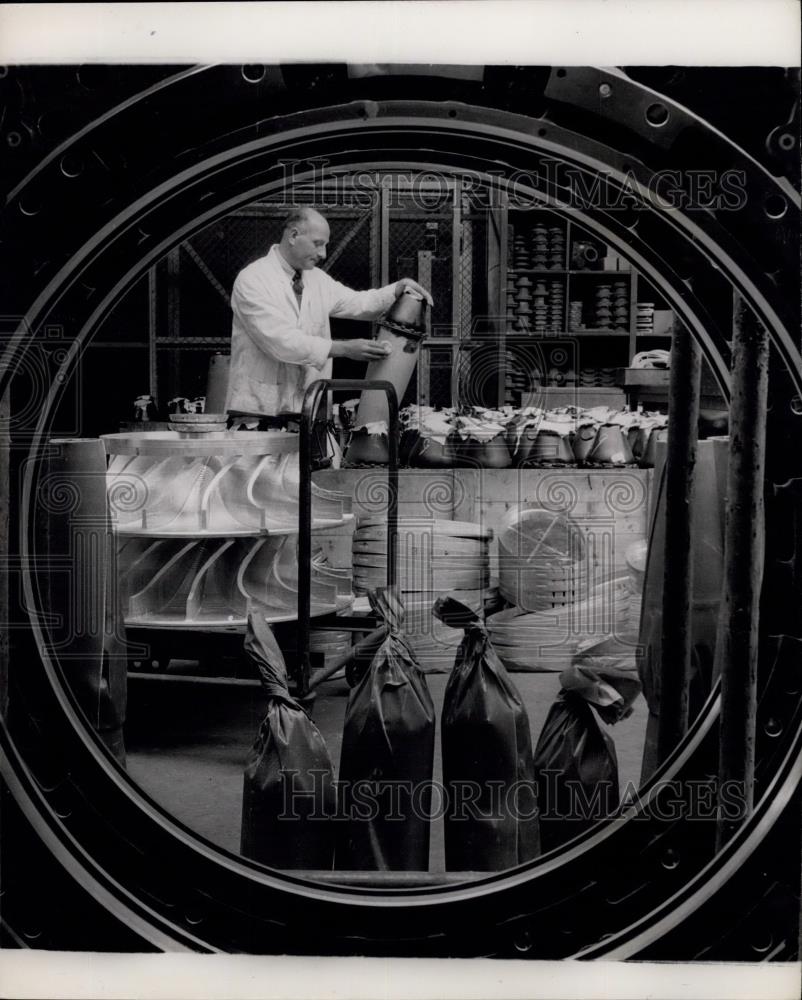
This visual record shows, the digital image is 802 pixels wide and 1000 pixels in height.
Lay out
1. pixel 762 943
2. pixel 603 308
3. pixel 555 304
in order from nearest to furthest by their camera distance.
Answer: pixel 762 943, pixel 603 308, pixel 555 304

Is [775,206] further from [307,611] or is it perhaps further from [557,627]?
[307,611]

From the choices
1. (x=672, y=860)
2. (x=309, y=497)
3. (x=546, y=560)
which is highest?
(x=309, y=497)

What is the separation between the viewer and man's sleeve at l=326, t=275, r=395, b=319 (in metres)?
2.57

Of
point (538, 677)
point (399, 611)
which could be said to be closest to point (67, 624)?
point (399, 611)

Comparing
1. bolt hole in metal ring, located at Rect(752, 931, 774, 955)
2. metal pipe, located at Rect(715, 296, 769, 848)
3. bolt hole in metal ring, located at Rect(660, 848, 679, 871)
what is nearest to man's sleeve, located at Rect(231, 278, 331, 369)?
metal pipe, located at Rect(715, 296, 769, 848)

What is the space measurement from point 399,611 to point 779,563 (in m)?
0.79

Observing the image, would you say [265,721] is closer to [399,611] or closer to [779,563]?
[399,611]

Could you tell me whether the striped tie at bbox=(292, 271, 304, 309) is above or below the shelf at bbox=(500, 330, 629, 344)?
above

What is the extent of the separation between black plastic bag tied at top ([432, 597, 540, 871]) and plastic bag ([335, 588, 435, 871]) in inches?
2.2

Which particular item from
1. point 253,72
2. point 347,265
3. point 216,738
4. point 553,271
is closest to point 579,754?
point 216,738

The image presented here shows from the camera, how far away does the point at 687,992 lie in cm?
250

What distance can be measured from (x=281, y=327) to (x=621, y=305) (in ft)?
2.35

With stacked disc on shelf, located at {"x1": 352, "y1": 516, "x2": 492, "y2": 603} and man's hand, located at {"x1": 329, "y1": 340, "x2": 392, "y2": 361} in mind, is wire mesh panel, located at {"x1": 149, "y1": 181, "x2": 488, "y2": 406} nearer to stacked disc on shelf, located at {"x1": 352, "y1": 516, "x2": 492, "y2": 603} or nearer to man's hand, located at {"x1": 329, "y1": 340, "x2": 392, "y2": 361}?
man's hand, located at {"x1": 329, "y1": 340, "x2": 392, "y2": 361}

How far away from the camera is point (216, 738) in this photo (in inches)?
99.7
